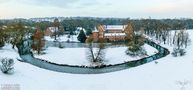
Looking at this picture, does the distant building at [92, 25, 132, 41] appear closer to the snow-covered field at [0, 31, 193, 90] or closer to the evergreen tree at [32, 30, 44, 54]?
the evergreen tree at [32, 30, 44, 54]

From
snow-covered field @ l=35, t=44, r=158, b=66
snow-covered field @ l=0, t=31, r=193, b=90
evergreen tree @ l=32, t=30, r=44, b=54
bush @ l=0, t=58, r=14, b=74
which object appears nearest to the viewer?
snow-covered field @ l=0, t=31, r=193, b=90

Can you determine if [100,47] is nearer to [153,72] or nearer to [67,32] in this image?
[153,72]

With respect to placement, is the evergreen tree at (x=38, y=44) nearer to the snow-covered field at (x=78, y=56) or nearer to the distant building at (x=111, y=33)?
the snow-covered field at (x=78, y=56)

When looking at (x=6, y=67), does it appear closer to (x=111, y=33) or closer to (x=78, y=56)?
(x=78, y=56)

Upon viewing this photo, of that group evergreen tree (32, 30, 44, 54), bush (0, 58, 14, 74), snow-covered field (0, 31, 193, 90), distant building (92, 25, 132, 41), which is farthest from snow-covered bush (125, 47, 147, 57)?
bush (0, 58, 14, 74)

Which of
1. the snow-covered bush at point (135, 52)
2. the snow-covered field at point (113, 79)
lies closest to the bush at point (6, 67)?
the snow-covered field at point (113, 79)

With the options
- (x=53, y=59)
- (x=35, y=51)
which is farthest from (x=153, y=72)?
(x=35, y=51)

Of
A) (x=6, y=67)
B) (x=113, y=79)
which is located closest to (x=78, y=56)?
(x=113, y=79)

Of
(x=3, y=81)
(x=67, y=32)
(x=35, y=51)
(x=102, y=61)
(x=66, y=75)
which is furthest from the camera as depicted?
(x=67, y=32)
